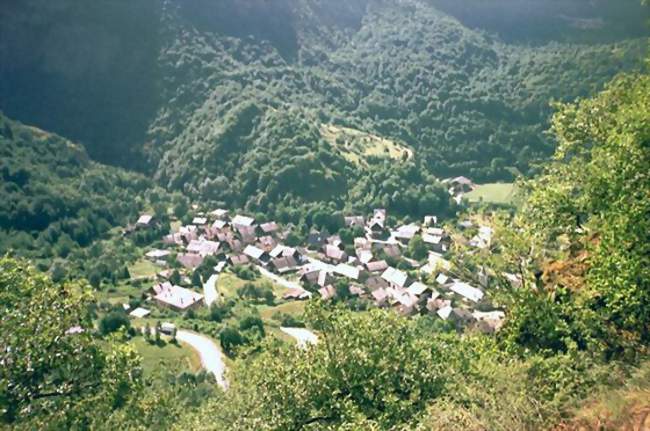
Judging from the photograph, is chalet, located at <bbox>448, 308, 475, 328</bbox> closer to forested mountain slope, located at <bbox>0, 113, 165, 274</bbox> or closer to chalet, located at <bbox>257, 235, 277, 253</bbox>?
chalet, located at <bbox>257, 235, 277, 253</bbox>

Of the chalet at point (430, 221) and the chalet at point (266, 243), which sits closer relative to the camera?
the chalet at point (266, 243)

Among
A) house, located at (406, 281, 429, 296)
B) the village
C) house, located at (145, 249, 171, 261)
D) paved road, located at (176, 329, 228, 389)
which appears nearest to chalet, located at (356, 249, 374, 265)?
the village

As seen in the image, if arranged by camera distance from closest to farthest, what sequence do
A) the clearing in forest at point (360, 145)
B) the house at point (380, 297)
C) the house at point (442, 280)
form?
the house at point (380, 297)
the house at point (442, 280)
the clearing in forest at point (360, 145)

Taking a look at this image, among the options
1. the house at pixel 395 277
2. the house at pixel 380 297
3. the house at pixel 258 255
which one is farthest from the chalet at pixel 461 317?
the house at pixel 258 255

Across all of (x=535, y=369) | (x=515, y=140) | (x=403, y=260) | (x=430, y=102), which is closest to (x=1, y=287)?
(x=535, y=369)

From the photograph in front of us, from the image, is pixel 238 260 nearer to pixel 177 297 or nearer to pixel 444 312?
pixel 177 297

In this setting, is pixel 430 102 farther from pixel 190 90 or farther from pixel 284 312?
pixel 284 312

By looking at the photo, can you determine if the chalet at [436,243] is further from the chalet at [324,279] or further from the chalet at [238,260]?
the chalet at [238,260]

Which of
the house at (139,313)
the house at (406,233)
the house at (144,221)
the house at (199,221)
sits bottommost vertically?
the house at (144,221)
